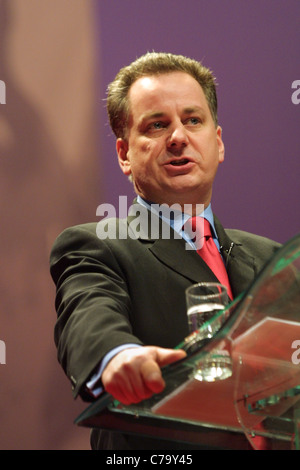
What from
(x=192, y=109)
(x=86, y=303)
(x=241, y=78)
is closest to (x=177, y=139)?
(x=192, y=109)

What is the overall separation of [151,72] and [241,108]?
66 centimetres

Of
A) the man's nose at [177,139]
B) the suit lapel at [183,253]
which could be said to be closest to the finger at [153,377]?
the suit lapel at [183,253]

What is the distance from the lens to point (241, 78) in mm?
2129

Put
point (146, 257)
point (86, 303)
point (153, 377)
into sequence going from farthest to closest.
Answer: point (146, 257), point (86, 303), point (153, 377)

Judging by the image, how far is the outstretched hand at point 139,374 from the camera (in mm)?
572

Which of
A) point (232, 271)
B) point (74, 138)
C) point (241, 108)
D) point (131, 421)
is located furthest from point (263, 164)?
point (131, 421)

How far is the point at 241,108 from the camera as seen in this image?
2111 millimetres

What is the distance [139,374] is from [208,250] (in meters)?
0.72

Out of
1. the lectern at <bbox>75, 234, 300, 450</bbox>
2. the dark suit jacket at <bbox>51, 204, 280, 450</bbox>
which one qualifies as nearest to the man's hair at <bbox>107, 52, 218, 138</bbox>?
the dark suit jacket at <bbox>51, 204, 280, 450</bbox>

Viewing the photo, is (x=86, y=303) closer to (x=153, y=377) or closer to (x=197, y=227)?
(x=153, y=377)

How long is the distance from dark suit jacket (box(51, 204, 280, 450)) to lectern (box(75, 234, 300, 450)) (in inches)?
4.8

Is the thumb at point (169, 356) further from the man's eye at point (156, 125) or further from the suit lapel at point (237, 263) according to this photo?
the man's eye at point (156, 125)

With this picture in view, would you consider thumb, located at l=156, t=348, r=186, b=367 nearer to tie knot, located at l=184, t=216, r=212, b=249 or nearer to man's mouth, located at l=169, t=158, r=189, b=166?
tie knot, located at l=184, t=216, r=212, b=249

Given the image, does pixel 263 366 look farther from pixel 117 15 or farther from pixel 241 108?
pixel 117 15
